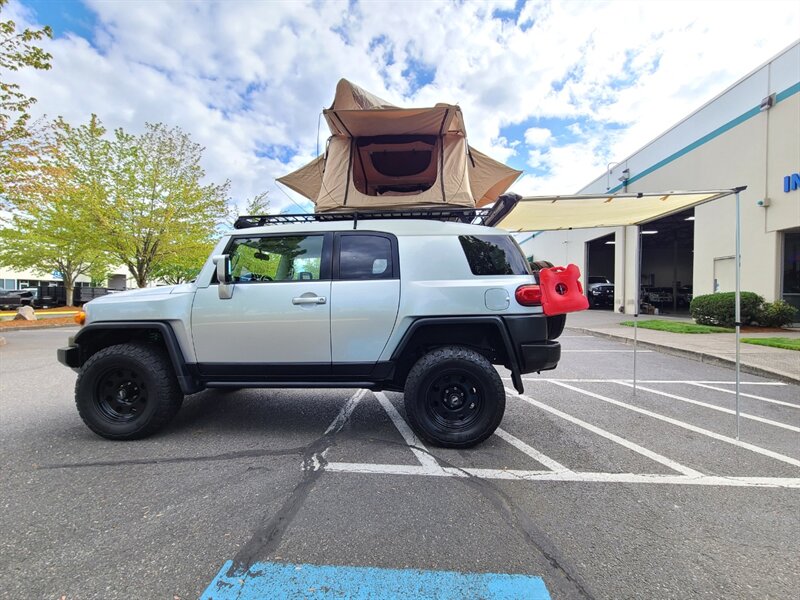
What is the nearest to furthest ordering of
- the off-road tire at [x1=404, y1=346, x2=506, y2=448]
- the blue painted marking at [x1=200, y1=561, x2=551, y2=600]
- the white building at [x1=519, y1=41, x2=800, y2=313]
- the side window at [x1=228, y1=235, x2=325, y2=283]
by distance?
the blue painted marking at [x1=200, y1=561, x2=551, y2=600]
the off-road tire at [x1=404, y1=346, x2=506, y2=448]
the side window at [x1=228, y1=235, x2=325, y2=283]
the white building at [x1=519, y1=41, x2=800, y2=313]

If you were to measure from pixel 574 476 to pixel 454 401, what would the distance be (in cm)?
109

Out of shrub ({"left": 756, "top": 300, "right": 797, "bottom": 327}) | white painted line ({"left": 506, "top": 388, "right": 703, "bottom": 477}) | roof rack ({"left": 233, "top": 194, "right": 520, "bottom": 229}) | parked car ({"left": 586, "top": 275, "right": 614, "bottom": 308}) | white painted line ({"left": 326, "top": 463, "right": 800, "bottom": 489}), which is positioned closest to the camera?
white painted line ({"left": 326, "top": 463, "right": 800, "bottom": 489})

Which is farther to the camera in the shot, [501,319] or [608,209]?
[608,209]

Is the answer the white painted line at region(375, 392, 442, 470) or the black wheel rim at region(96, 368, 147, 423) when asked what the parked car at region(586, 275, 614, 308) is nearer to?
the white painted line at region(375, 392, 442, 470)

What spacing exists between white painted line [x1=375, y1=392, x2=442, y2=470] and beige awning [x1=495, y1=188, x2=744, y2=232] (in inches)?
100

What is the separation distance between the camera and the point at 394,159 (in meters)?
5.82

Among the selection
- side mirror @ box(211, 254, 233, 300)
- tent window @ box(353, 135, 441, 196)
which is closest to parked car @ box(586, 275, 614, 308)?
tent window @ box(353, 135, 441, 196)

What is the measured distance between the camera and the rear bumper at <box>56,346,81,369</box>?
3729 millimetres

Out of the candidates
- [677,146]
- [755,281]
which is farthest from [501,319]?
[677,146]

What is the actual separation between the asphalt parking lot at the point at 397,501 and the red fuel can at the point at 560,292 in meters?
1.29

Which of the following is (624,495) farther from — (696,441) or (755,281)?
(755,281)

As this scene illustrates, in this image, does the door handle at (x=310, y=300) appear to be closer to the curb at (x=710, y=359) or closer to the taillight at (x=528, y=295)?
the taillight at (x=528, y=295)

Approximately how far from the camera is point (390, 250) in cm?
362

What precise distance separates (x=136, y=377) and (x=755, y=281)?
642 inches
